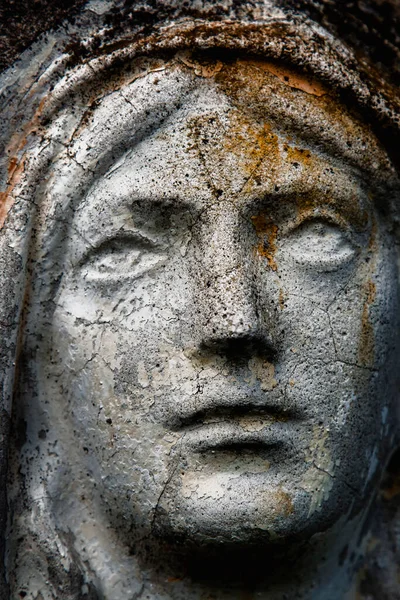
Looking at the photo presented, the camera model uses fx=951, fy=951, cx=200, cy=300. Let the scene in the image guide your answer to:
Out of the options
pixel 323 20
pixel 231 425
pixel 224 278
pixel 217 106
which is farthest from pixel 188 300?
pixel 323 20

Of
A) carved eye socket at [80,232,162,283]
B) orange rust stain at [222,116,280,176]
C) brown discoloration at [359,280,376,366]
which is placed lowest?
carved eye socket at [80,232,162,283]

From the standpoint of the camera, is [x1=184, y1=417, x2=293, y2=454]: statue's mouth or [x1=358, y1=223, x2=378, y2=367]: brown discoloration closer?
[x1=184, y1=417, x2=293, y2=454]: statue's mouth

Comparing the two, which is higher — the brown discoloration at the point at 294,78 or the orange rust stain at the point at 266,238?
the brown discoloration at the point at 294,78

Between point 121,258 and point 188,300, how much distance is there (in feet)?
0.50

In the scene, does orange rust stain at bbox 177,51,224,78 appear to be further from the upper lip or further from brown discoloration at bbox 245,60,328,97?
the upper lip

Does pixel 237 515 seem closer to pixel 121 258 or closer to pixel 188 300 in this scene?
pixel 188 300

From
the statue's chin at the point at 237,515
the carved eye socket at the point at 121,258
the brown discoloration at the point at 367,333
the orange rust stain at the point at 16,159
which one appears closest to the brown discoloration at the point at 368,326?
the brown discoloration at the point at 367,333

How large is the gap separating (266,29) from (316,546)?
3.12ft

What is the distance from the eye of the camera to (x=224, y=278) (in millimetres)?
1632

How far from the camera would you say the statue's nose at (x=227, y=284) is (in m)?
1.61

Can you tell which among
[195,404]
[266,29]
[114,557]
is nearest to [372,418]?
[195,404]

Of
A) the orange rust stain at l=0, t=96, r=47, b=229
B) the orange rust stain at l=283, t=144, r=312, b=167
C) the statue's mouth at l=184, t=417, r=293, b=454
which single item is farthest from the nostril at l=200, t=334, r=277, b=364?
the orange rust stain at l=0, t=96, r=47, b=229

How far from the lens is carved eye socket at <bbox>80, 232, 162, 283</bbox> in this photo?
171cm

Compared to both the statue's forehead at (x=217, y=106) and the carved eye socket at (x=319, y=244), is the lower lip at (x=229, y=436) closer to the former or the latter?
the carved eye socket at (x=319, y=244)
